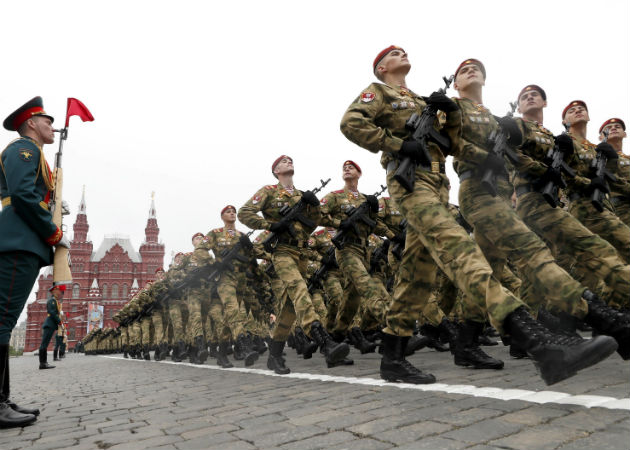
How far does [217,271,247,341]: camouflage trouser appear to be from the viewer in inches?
310

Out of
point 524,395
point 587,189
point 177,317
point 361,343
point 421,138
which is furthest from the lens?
point 177,317

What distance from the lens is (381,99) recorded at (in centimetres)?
372

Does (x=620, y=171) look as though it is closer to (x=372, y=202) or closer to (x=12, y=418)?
(x=372, y=202)

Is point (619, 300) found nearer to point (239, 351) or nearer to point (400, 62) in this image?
point (400, 62)

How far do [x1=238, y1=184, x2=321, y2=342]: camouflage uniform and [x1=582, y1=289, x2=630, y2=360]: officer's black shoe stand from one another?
2.80 meters

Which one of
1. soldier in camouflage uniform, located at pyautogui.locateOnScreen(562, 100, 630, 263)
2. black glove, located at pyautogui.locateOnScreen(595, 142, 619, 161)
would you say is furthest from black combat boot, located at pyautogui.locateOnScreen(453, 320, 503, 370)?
black glove, located at pyautogui.locateOnScreen(595, 142, 619, 161)

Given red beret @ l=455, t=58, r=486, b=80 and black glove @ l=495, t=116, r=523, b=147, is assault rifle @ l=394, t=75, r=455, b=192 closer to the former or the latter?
black glove @ l=495, t=116, r=523, b=147

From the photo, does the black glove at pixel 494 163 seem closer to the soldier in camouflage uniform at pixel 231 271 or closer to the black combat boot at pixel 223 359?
the soldier in camouflage uniform at pixel 231 271

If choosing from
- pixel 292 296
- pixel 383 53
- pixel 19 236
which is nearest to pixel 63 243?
pixel 19 236

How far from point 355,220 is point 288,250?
1.25 meters

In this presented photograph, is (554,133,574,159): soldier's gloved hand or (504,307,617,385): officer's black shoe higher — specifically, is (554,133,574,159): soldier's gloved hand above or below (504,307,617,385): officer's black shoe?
above

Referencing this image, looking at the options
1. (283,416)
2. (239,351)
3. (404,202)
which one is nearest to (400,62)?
(404,202)

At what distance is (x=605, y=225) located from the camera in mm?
4734

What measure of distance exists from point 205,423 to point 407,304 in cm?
171
